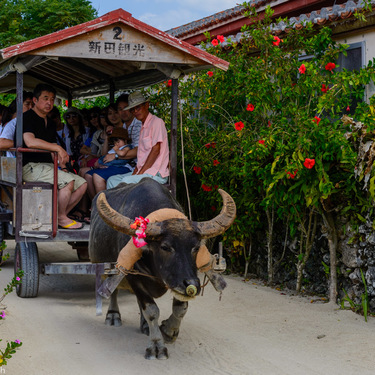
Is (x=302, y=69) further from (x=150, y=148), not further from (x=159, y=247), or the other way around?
(x=159, y=247)

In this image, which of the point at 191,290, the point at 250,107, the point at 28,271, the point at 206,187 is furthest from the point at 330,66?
the point at 28,271

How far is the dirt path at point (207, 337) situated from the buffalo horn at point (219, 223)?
1.01 metres

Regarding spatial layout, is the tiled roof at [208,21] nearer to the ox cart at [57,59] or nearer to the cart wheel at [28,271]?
the ox cart at [57,59]

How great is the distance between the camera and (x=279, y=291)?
23.2 ft

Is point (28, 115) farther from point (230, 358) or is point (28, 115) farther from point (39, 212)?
point (230, 358)

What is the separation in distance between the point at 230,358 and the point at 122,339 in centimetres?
104

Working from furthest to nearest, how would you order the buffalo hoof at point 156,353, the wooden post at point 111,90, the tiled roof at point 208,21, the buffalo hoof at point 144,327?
1. the tiled roof at point 208,21
2. the wooden post at point 111,90
3. the buffalo hoof at point 144,327
4. the buffalo hoof at point 156,353

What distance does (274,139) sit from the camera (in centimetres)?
633

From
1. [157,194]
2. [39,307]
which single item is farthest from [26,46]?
[39,307]

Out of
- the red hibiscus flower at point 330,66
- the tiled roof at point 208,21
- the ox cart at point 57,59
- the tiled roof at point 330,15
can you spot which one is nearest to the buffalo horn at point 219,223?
the ox cart at point 57,59

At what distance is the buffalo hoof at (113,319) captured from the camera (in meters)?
5.80

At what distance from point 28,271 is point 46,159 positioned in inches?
49.4

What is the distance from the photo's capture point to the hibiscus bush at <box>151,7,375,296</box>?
604 cm

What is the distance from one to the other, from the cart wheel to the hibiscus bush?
7.80ft
